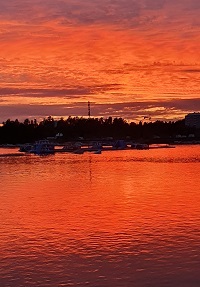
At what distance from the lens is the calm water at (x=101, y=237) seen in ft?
49.2

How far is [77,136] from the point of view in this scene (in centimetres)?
19525

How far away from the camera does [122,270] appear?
15.4 m

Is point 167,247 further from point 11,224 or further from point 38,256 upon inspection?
point 11,224

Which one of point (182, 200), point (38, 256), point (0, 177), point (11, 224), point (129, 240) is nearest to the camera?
point (38, 256)

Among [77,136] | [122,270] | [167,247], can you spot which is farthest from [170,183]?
[77,136]

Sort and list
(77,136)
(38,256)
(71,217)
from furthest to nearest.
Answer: (77,136) → (71,217) → (38,256)

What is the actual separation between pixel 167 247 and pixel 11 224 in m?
7.33

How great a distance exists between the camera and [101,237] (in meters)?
19.4

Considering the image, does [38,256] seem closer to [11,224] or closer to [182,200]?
[11,224]

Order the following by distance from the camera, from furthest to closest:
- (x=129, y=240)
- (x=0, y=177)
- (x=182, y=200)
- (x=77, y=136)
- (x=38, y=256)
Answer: (x=77, y=136)
(x=0, y=177)
(x=182, y=200)
(x=129, y=240)
(x=38, y=256)

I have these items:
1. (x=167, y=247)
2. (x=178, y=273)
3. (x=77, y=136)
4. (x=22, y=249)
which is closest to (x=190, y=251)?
(x=167, y=247)

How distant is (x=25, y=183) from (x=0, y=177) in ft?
21.6

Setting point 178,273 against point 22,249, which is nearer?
point 178,273

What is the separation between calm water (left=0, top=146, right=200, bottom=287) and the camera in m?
15.0
